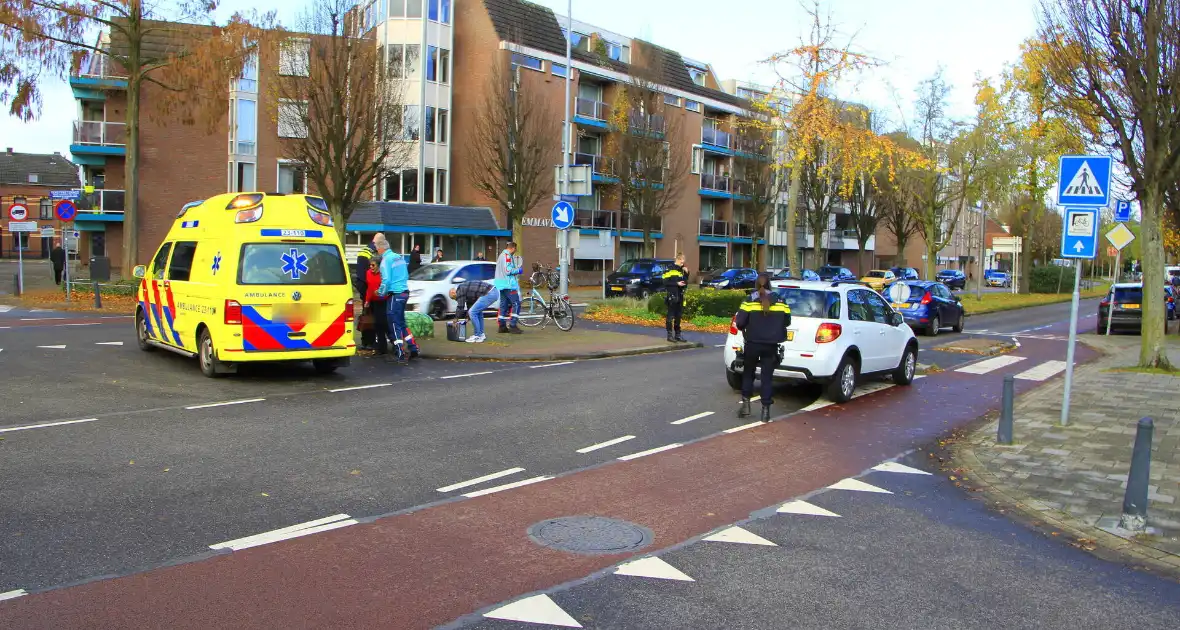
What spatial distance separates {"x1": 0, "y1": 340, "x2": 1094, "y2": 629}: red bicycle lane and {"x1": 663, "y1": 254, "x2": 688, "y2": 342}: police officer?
830 cm

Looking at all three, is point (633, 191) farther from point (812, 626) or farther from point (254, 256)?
point (812, 626)

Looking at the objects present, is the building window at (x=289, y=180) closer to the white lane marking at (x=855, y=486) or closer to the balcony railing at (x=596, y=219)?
the balcony railing at (x=596, y=219)

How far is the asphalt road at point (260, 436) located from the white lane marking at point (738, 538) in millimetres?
1947

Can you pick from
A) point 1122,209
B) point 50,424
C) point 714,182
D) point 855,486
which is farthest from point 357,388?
point 714,182

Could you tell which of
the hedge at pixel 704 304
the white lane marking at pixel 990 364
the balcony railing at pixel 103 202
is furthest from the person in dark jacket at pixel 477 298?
the balcony railing at pixel 103 202

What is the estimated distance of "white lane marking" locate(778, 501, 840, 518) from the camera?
6.38m

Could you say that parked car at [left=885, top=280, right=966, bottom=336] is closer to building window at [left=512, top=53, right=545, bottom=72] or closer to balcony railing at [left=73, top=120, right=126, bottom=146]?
building window at [left=512, top=53, right=545, bottom=72]

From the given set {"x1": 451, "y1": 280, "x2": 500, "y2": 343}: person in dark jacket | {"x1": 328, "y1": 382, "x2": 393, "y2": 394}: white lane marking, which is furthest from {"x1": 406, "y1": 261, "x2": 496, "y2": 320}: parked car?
{"x1": 328, "y1": 382, "x2": 393, "y2": 394}: white lane marking

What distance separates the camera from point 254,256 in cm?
1113

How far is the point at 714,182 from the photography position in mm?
57438

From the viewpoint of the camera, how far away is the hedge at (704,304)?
22.9 meters

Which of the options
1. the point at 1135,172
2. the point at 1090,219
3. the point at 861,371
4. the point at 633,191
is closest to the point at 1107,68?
the point at 1135,172

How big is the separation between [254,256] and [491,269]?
1137cm

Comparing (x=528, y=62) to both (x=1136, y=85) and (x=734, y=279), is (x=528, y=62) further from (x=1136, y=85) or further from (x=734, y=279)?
(x=1136, y=85)
